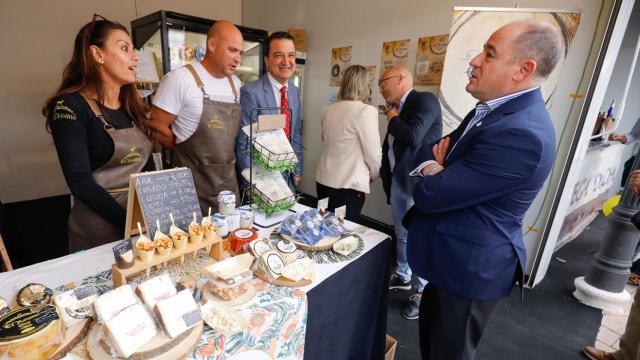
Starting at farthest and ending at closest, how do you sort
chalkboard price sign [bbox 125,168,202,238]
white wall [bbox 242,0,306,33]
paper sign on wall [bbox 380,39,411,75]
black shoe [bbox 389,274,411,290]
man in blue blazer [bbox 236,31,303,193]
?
white wall [bbox 242,0,306,33], paper sign on wall [bbox 380,39,411,75], black shoe [bbox 389,274,411,290], man in blue blazer [bbox 236,31,303,193], chalkboard price sign [bbox 125,168,202,238]

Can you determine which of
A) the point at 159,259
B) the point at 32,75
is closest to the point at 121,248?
the point at 159,259

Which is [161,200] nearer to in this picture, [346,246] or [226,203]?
[226,203]

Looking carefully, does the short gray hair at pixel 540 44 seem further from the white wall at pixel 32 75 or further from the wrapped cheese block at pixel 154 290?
the white wall at pixel 32 75

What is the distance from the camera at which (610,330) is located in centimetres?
225

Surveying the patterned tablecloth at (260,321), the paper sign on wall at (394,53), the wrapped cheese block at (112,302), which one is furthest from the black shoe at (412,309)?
the paper sign on wall at (394,53)

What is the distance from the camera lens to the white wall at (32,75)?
3545 millimetres

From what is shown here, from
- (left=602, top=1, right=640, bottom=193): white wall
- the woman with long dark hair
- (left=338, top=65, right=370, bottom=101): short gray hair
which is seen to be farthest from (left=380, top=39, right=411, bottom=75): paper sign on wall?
the woman with long dark hair

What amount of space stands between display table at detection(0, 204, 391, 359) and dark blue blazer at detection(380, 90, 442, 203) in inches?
36.7

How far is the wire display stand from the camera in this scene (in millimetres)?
1395

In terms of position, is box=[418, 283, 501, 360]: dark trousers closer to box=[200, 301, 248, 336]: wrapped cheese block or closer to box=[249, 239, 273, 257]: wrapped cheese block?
box=[249, 239, 273, 257]: wrapped cheese block

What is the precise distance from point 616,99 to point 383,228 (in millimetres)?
2937

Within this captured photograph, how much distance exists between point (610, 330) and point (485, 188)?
88.0 inches

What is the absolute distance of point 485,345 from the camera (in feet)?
6.62

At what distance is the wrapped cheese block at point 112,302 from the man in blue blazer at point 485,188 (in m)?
1.01
